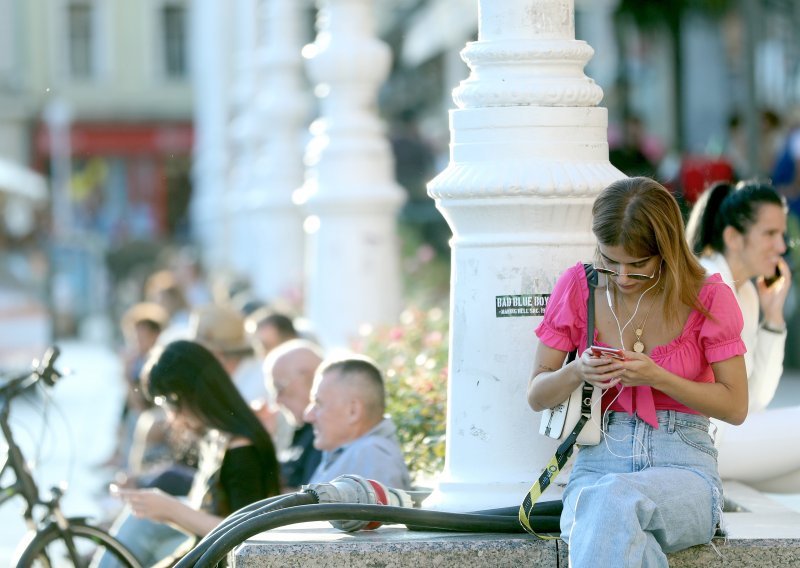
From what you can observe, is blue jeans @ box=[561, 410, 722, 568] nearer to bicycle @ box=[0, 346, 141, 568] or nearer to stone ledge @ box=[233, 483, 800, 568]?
stone ledge @ box=[233, 483, 800, 568]

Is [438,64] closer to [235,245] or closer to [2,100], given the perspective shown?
[235,245]

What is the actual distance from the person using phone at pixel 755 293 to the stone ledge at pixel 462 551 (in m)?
1.16

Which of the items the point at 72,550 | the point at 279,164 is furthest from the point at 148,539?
the point at 279,164

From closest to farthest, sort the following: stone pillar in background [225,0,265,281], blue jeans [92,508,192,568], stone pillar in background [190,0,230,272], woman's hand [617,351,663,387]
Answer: woman's hand [617,351,663,387] < blue jeans [92,508,192,568] < stone pillar in background [225,0,265,281] < stone pillar in background [190,0,230,272]

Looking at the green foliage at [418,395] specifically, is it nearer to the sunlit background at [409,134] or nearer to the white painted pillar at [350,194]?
the sunlit background at [409,134]

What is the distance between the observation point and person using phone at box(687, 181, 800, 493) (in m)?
5.66

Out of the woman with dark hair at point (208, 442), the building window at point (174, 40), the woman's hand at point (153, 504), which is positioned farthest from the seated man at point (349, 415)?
the building window at point (174, 40)

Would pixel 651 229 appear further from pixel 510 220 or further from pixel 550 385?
pixel 510 220

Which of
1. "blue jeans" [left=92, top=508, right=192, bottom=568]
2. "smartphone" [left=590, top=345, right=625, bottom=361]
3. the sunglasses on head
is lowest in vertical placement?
"blue jeans" [left=92, top=508, right=192, bottom=568]

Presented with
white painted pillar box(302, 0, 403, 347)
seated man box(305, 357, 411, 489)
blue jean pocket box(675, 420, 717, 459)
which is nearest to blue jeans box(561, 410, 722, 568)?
blue jean pocket box(675, 420, 717, 459)

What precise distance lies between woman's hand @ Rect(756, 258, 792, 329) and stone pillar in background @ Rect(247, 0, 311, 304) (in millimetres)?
8741

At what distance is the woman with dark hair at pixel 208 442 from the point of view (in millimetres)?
5645

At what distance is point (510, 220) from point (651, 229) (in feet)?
2.46

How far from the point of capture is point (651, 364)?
4219 millimetres
